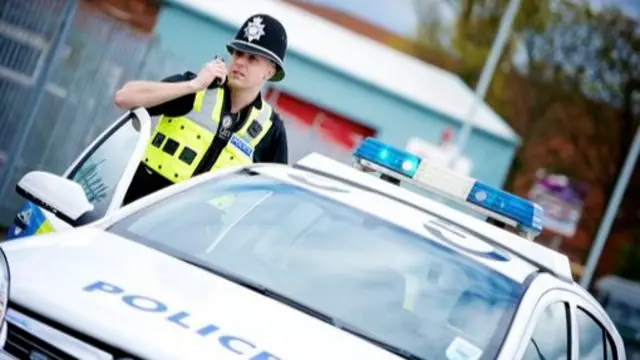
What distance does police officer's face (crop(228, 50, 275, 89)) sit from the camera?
6.00 meters

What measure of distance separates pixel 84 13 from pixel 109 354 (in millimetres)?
8748

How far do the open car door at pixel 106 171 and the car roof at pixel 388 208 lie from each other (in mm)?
490

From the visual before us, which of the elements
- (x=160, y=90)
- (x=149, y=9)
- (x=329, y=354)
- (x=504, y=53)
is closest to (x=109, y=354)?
(x=329, y=354)

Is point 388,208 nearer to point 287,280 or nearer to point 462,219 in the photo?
point 462,219

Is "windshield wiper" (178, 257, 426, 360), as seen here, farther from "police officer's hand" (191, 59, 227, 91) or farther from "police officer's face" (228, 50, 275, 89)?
"police officer's face" (228, 50, 275, 89)

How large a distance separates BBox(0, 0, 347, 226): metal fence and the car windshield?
6.35 metres

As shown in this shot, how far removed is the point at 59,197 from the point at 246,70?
1.35m

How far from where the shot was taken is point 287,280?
474cm

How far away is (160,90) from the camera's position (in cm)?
568

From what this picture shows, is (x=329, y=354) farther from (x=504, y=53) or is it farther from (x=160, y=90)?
(x=504, y=53)

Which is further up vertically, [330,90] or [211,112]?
[330,90]

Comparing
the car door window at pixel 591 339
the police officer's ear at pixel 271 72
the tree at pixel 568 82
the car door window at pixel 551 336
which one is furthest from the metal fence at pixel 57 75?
the tree at pixel 568 82

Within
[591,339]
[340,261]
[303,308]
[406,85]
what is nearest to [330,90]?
[406,85]

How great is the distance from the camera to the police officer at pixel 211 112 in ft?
19.2
